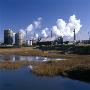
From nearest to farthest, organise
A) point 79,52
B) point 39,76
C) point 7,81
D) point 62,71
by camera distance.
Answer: point 7,81
point 39,76
point 62,71
point 79,52

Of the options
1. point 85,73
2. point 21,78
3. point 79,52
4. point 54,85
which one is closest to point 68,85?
point 54,85

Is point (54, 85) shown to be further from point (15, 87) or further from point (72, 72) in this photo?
point (72, 72)

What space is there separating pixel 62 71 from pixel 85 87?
9.93 m

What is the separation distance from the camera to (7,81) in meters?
34.1

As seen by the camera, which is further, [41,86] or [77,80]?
[77,80]

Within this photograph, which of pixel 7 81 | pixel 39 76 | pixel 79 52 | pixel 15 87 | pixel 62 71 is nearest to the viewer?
pixel 15 87

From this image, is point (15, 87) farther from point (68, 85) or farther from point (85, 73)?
point (85, 73)

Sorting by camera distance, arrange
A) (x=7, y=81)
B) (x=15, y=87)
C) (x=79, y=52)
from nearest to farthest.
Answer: (x=15, y=87) → (x=7, y=81) → (x=79, y=52)

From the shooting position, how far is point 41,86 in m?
30.6

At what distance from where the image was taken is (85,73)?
118 ft

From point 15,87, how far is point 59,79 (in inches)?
303

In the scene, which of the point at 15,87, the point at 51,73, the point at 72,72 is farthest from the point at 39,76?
the point at 15,87

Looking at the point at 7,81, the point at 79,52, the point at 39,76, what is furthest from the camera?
the point at 79,52

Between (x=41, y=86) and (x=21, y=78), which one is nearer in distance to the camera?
(x=41, y=86)
